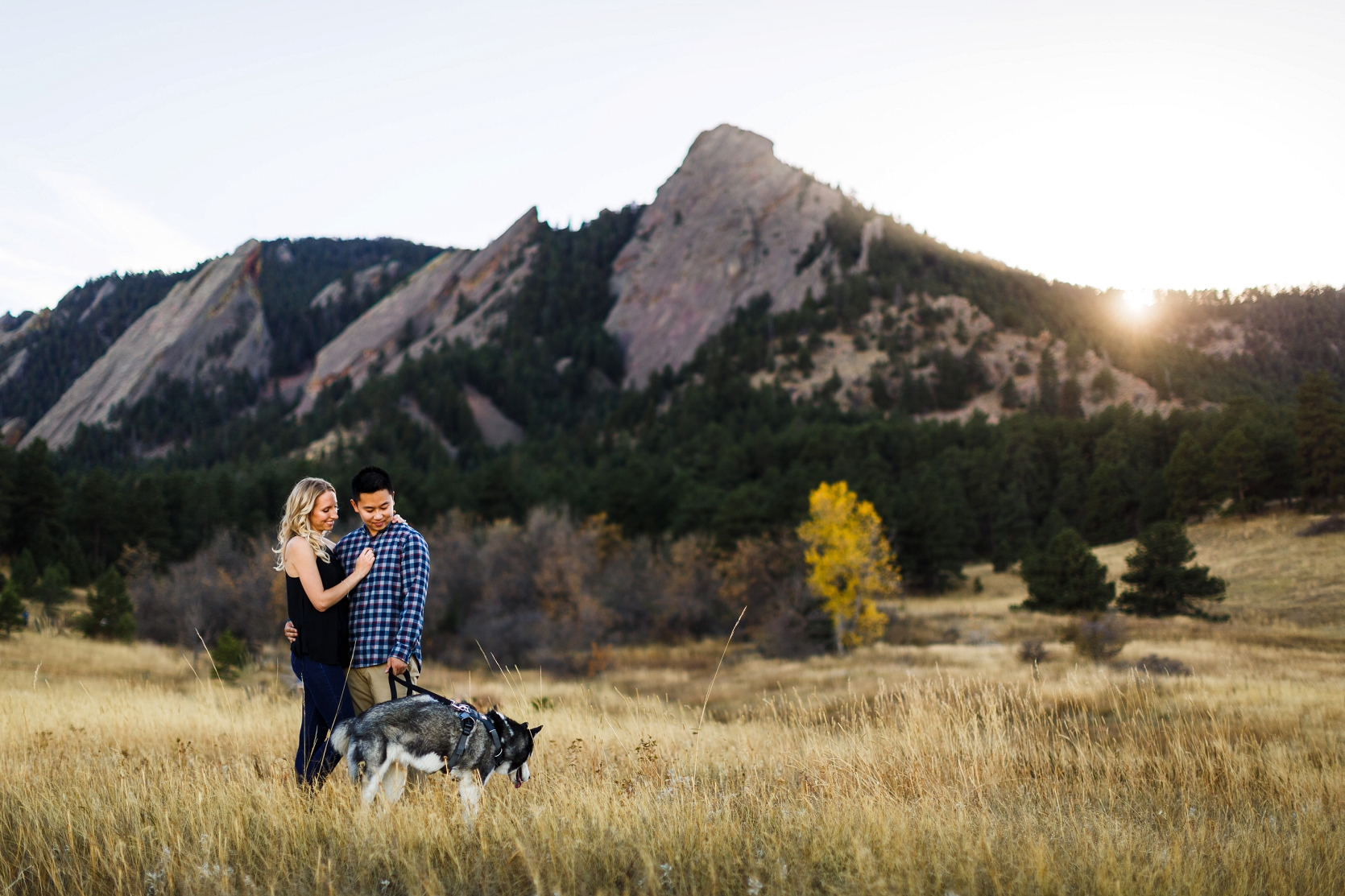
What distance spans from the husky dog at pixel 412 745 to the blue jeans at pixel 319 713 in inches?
10.6

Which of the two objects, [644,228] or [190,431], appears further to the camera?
[644,228]

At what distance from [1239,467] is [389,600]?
61197 millimetres

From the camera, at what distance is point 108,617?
1270 inches

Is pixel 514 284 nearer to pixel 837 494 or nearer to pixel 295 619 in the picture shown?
pixel 837 494

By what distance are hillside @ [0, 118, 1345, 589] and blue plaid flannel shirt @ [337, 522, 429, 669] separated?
47.4 m

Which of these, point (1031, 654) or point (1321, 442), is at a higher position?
point (1321, 442)

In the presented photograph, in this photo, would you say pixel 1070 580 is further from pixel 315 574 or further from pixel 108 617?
pixel 108 617

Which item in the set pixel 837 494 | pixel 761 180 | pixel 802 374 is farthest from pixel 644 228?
pixel 837 494

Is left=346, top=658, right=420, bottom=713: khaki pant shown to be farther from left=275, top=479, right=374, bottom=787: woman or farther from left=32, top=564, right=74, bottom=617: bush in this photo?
left=32, top=564, right=74, bottom=617: bush

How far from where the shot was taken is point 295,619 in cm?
416

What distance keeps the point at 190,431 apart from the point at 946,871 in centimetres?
17591

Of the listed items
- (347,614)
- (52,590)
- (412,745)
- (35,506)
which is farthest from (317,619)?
(35,506)

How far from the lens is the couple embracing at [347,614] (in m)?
4.09

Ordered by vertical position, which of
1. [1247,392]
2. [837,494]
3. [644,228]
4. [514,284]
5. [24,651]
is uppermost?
[644,228]
